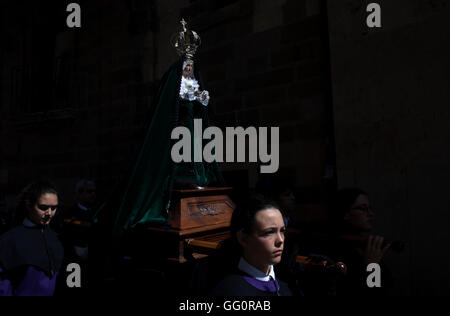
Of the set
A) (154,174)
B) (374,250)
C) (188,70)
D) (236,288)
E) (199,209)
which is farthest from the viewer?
(188,70)

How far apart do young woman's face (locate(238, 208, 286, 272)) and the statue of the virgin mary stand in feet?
4.21

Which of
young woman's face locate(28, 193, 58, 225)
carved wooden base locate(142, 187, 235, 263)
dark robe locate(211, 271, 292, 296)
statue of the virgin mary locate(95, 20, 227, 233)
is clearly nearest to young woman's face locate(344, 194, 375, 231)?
dark robe locate(211, 271, 292, 296)

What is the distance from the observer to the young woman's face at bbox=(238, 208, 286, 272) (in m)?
1.63

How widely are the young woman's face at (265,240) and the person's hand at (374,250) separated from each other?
0.79 m

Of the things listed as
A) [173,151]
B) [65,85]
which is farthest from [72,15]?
[173,151]

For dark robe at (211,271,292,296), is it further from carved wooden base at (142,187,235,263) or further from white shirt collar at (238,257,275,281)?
carved wooden base at (142,187,235,263)

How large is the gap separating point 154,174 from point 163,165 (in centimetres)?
12

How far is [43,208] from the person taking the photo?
247cm

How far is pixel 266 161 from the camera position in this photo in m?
4.36

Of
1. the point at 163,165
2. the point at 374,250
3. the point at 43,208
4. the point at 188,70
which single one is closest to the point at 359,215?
the point at 374,250

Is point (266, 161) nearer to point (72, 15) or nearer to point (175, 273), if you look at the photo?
point (175, 273)

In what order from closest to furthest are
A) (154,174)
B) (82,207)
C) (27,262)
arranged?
(27,262) → (154,174) → (82,207)

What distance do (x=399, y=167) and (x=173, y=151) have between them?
2.29m

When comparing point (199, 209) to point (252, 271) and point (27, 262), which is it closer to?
point (252, 271)
